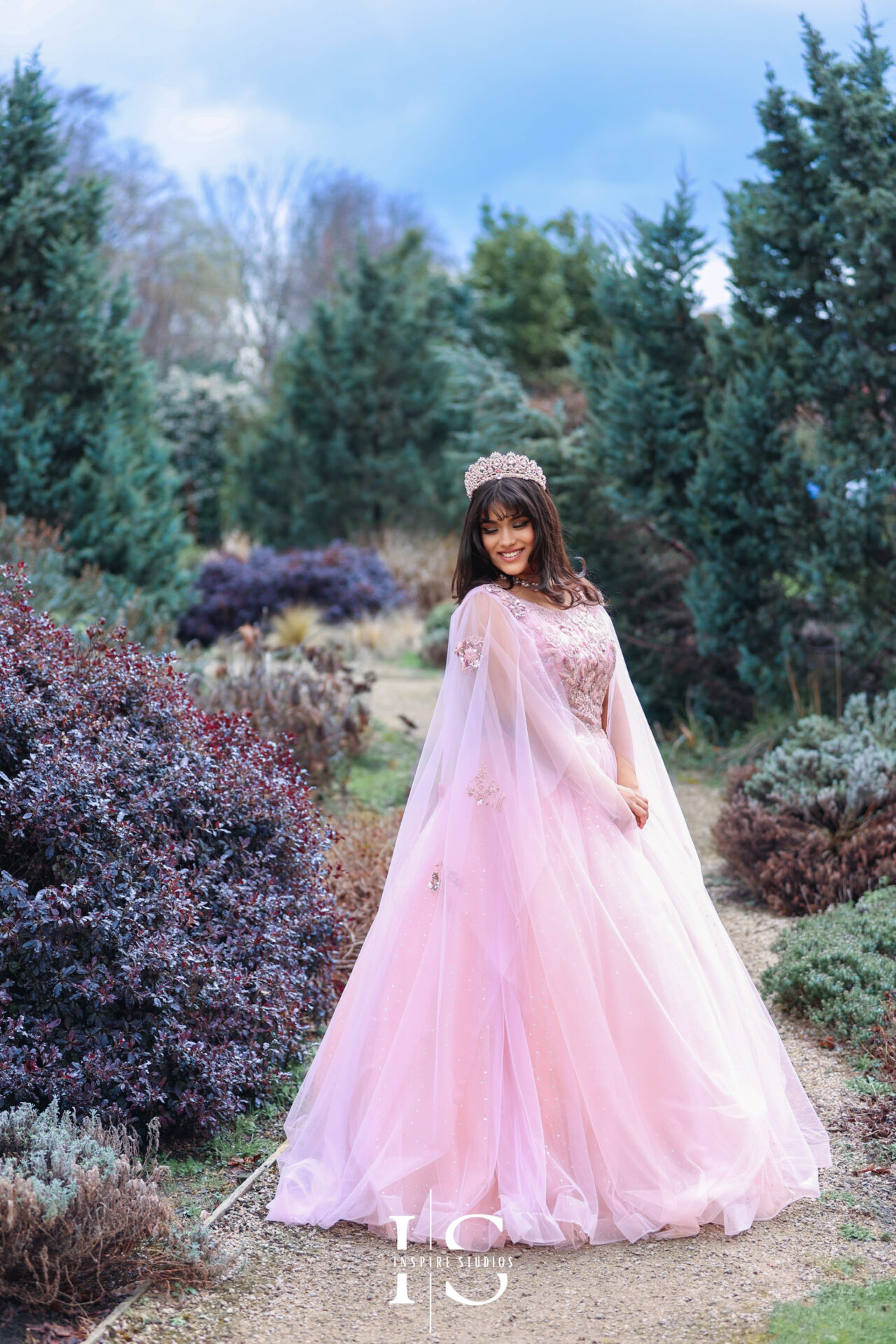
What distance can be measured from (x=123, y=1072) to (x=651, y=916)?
1463mm

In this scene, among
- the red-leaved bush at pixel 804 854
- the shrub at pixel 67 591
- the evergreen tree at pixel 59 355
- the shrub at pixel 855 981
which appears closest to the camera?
the shrub at pixel 855 981

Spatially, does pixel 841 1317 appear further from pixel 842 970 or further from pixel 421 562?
pixel 421 562

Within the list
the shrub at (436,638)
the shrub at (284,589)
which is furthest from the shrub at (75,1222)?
the shrub at (284,589)

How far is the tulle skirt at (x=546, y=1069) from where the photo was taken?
2832 millimetres

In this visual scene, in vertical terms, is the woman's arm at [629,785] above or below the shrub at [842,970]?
above

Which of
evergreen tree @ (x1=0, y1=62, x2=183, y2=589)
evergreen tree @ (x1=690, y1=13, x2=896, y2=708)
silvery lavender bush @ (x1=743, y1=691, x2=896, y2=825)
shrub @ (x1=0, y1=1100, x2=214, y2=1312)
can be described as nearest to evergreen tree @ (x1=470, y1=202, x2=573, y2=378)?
evergreen tree @ (x1=0, y1=62, x2=183, y2=589)

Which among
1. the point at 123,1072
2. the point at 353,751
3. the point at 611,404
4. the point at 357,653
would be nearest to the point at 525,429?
the point at 611,404

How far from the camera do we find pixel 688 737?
8.00m

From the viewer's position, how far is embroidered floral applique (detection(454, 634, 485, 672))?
3.21 metres

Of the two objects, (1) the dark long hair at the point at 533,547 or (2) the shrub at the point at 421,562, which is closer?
(1) the dark long hair at the point at 533,547

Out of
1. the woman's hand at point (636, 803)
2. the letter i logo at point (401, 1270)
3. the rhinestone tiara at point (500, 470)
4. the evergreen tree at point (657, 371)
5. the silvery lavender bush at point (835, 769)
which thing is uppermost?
the evergreen tree at point (657, 371)

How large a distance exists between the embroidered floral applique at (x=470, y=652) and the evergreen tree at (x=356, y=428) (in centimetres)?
1274

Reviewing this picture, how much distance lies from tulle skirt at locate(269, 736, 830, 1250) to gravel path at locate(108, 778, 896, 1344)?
0.20 feet

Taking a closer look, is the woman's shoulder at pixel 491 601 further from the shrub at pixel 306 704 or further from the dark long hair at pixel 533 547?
the shrub at pixel 306 704
